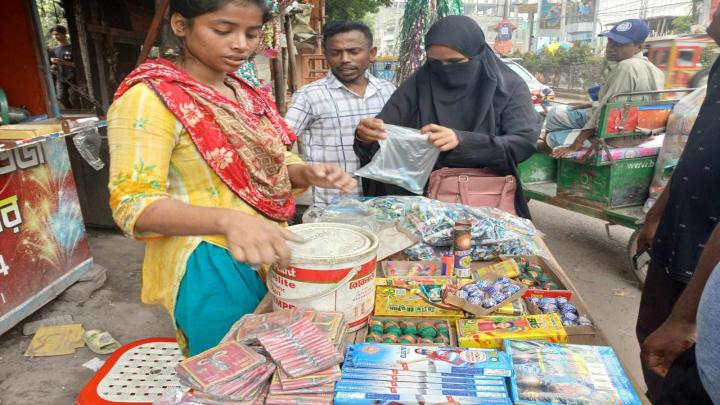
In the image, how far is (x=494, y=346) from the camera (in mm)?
1304

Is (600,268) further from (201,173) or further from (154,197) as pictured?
(154,197)

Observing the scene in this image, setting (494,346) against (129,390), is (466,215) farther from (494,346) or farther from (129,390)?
(129,390)

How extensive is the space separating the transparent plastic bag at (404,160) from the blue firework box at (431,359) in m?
1.19

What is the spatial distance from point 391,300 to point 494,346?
1.22 feet

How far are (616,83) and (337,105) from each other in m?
3.19

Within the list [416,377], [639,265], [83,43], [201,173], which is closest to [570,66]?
[639,265]

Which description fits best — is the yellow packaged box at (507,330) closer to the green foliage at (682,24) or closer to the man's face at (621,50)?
the man's face at (621,50)

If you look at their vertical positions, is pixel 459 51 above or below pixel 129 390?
above

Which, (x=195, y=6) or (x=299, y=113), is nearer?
(x=195, y=6)

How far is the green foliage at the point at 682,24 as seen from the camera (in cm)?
1955

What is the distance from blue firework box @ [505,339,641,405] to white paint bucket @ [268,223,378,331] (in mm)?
411

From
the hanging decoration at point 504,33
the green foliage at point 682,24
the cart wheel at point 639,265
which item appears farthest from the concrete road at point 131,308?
the hanging decoration at point 504,33

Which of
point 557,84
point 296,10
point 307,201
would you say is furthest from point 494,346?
point 557,84

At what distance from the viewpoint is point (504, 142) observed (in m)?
2.25
